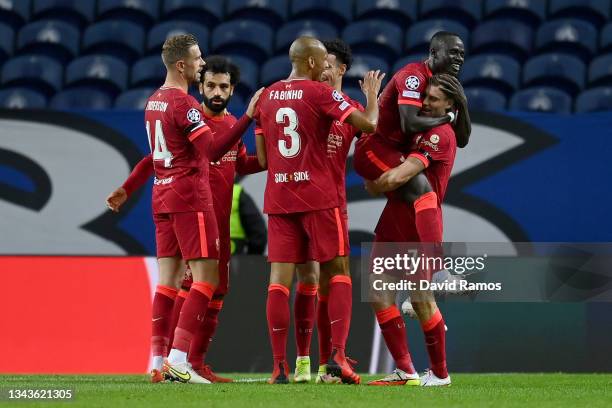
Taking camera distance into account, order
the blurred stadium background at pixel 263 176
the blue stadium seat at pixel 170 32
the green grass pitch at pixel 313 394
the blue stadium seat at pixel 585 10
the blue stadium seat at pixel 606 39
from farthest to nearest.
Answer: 1. the blue stadium seat at pixel 170 32
2. the blue stadium seat at pixel 585 10
3. the blue stadium seat at pixel 606 39
4. the blurred stadium background at pixel 263 176
5. the green grass pitch at pixel 313 394

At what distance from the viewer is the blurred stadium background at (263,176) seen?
9.12 meters

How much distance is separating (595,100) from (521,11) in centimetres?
187

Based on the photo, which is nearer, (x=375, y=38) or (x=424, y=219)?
(x=424, y=219)

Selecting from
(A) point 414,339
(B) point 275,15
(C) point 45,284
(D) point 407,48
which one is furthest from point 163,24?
(A) point 414,339

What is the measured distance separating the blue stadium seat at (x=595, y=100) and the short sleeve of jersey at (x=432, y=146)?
5.30 meters

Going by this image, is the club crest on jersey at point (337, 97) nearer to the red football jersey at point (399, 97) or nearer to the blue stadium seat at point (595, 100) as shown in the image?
the red football jersey at point (399, 97)

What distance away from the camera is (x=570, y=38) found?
12.9m

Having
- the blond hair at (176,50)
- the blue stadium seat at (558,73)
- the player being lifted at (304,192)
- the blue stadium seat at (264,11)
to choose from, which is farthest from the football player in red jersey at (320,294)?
the blue stadium seat at (264,11)

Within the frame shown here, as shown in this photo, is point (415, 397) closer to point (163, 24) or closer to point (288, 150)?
point (288, 150)

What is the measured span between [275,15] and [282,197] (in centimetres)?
727

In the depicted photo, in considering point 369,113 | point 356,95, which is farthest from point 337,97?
point 356,95

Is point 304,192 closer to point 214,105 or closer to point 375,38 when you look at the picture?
point 214,105

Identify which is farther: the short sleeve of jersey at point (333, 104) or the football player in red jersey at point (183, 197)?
the football player in red jersey at point (183, 197)

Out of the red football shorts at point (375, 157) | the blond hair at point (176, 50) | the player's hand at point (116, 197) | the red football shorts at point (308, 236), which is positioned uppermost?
the blond hair at point (176, 50)
